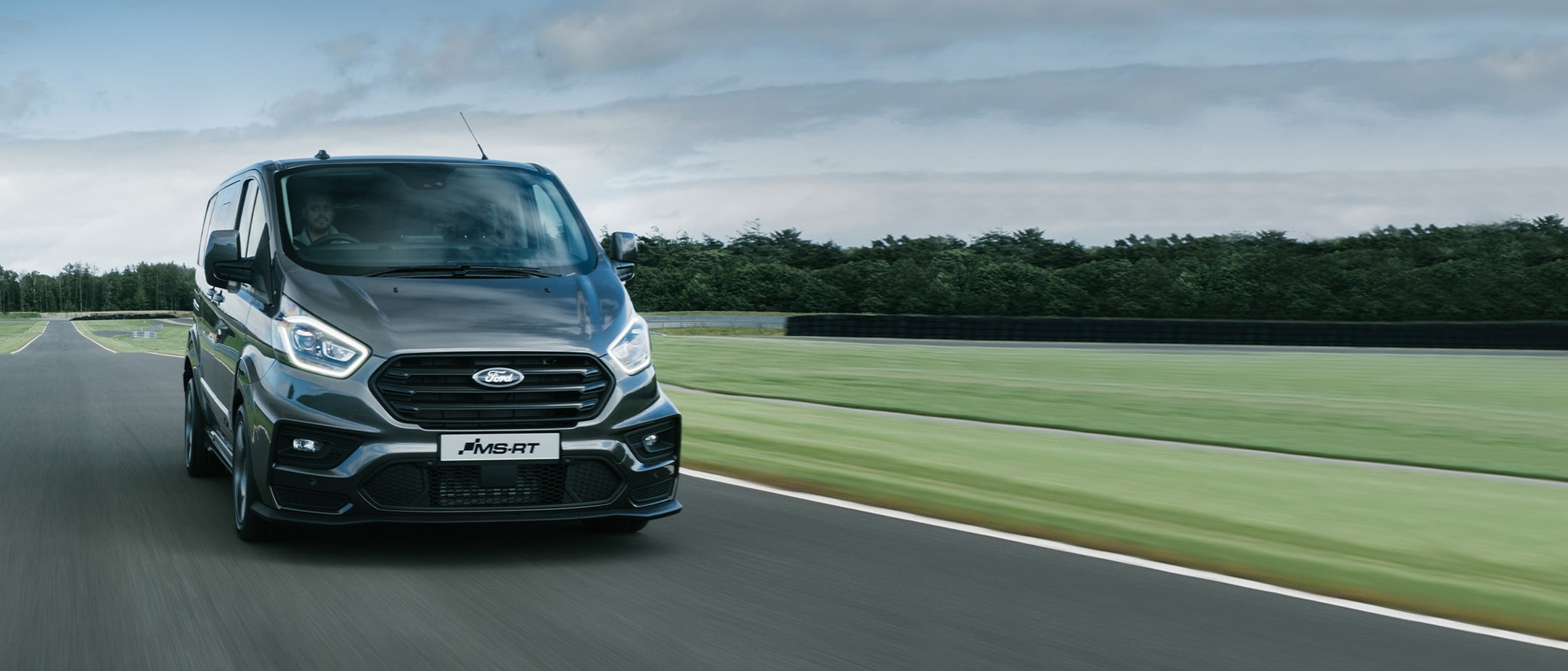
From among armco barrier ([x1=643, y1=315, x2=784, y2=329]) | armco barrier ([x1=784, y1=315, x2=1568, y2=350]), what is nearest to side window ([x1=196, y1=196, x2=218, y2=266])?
armco barrier ([x1=784, y1=315, x2=1568, y2=350])

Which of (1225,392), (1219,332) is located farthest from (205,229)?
(1219,332)

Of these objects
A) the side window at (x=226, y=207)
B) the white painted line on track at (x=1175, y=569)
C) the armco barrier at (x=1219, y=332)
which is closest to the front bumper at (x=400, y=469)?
the white painted line on track at (x=1175, y=569)

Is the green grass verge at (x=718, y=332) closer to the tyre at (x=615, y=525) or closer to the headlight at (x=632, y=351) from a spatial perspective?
the tyre at (x=615, y=525)

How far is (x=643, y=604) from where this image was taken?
Result: 5684 millimetres

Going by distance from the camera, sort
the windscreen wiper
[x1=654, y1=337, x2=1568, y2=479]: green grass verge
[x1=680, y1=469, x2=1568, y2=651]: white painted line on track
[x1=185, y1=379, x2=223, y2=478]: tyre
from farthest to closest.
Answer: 1. [x1=654, y1=337, x2=1568, y2=479]: green grass verge
2. [x1=185, y1=379, x2=223, y2=478]: tyre
3. the windscreen wiper
4. [x1=680, y1=469, x2=1568, y2=651]: white painted line on track

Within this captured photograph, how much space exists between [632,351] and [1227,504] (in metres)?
4.42

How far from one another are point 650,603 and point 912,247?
88922mm

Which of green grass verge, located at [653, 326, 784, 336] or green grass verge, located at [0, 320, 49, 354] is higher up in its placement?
green grass verge, located at [653, 326, 784, 336]

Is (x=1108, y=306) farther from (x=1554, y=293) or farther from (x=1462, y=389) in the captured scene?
(x=1462, y=389)

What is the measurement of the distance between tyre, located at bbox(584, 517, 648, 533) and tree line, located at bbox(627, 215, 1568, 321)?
172 ft

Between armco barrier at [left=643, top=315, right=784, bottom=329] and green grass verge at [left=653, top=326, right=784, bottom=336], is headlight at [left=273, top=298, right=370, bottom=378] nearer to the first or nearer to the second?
green grass verge at [left=653, top=326, right=784, bottom=336]

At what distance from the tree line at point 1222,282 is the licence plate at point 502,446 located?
175ft

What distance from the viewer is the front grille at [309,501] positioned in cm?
622

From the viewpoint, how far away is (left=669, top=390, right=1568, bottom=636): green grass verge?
22.1 feet
